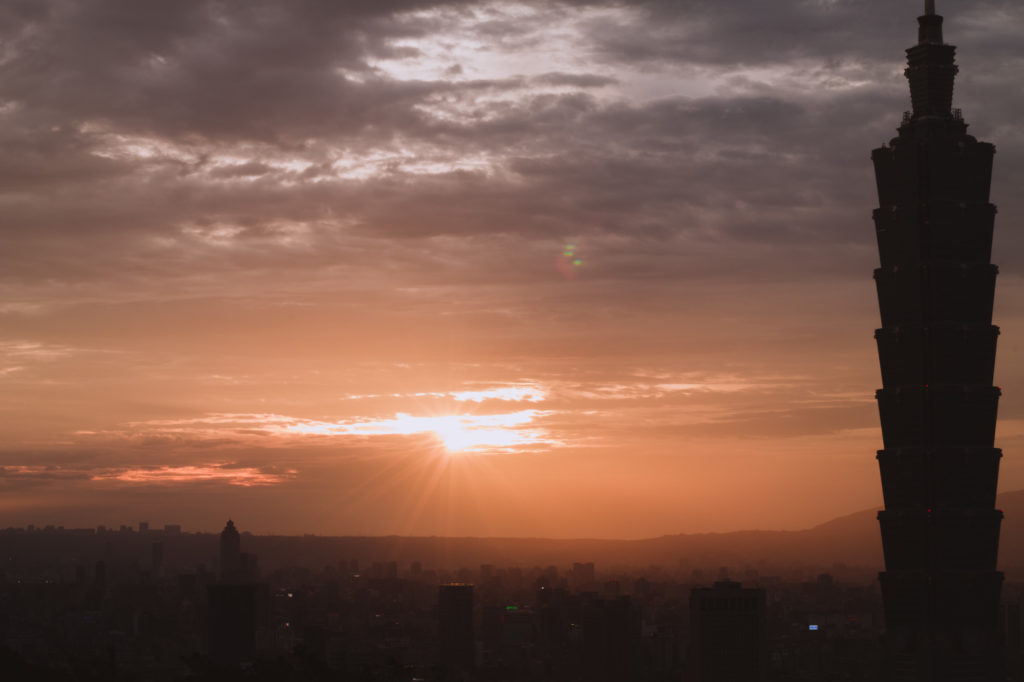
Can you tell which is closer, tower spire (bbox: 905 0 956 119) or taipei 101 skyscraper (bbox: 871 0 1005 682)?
taipei 101 skyscraper (bbox: 871 0 1005 682)

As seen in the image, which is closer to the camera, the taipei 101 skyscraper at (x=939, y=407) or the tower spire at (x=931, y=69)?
the taipei 101 skyscraper at (x=939, y=407)

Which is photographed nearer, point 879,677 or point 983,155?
point 983,155

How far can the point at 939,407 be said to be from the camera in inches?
5595

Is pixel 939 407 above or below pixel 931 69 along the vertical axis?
below

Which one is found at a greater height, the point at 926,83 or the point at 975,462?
the point at 926,83

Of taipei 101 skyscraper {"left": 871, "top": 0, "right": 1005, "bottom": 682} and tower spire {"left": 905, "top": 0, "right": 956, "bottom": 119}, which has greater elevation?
tower spire {"left": 905, "top": 0, "right": 956, "bottom": 119}

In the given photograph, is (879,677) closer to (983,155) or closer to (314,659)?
(983,155)

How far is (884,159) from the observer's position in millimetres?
151000

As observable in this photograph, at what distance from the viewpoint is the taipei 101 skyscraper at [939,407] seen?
142750 millimetres

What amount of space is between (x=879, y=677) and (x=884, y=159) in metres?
85.5

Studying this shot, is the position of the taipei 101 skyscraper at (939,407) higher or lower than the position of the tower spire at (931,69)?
lower

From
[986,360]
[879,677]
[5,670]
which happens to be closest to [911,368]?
[986,360]

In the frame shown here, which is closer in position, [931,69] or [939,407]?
[939,407]

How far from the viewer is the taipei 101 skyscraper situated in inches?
5620
